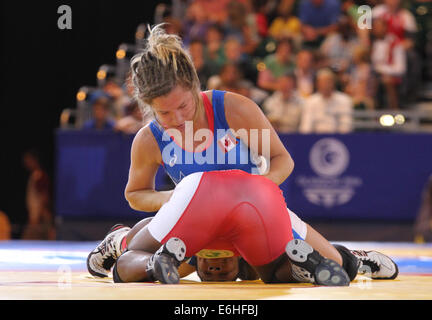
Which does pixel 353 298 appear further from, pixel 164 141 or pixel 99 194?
pixel 99 194

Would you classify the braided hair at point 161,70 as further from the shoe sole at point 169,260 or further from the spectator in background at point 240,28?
the spectator in background at point 240,28

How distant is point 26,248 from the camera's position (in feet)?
16.4

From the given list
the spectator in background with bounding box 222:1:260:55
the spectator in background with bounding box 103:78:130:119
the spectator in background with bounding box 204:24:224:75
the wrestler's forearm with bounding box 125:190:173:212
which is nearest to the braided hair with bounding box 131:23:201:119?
the wrestler's forearm with bounding box 125:190:173:212

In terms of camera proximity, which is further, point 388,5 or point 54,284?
point 388,5

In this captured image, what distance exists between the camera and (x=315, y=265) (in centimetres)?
236

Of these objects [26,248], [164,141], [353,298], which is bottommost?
[26,248]

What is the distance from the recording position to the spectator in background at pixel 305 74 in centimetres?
727

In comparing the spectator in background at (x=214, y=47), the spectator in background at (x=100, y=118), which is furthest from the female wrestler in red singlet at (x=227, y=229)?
the spectator in background at (x=214, y=47)

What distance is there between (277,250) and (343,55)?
553cm

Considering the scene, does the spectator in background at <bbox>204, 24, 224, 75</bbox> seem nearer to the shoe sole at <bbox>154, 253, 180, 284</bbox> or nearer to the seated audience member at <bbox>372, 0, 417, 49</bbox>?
the seated audience member at <bbox>372, 0, 417, 49</bbox>

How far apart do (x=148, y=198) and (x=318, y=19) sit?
5.83m

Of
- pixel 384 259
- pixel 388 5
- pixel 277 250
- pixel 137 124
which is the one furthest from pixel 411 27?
pixel 277 250
